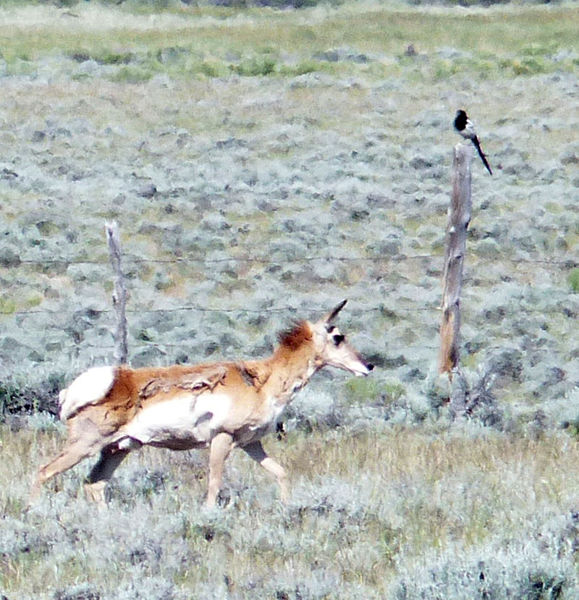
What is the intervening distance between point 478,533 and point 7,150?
2000 centimetres

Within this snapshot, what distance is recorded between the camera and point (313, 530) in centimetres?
672


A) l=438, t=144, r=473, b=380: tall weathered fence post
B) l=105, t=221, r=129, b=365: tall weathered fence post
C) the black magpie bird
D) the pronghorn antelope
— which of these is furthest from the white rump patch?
the black magpie bird

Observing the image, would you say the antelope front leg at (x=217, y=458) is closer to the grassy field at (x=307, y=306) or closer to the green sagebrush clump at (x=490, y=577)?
the grassy field at (x=307, y=306)

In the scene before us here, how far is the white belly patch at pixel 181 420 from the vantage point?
7.35 m

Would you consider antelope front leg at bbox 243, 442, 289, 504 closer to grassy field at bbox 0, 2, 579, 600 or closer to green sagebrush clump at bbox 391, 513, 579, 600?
grassy field at bbox 0, 2, 579, 600

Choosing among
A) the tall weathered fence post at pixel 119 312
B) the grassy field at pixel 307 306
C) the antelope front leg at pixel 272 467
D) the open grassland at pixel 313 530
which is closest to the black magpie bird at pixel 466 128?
the grassy field at pixel 307 306

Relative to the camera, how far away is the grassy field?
630 centimetres

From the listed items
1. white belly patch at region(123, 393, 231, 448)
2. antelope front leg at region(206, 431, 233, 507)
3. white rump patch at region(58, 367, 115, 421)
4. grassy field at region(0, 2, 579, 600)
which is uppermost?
white rump patch at region(58, 367, 115, 421)

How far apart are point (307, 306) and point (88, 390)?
7.19m

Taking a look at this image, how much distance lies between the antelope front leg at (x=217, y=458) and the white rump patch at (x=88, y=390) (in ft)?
2.01

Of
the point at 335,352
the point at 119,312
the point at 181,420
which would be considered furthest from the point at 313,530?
the point at 119,312

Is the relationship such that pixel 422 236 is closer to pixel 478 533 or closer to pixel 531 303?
pixel 531 303

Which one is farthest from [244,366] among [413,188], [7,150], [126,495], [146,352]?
[7,150]

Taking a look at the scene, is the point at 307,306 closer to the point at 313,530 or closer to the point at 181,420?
the point at 181,420
